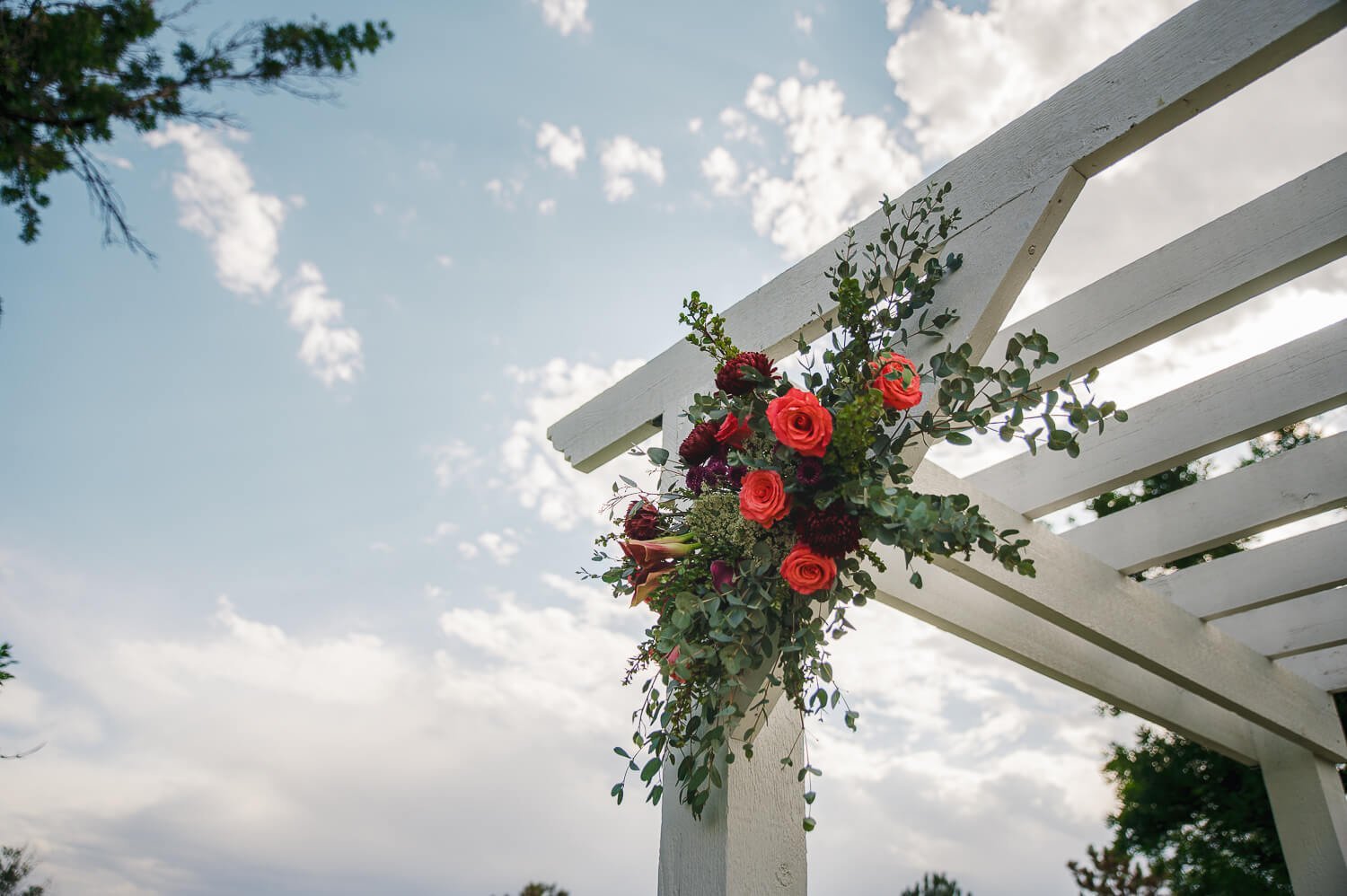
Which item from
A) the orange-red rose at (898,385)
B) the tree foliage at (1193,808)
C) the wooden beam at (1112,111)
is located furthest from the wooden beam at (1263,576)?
the orange-red rose at (898,385)

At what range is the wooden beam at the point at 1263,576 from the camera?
111 inches

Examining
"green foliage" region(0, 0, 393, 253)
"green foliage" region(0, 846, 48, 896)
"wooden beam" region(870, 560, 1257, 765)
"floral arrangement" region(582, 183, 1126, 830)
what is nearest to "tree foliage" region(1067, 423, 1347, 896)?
"wooden beam" region(870, 560, 1257, 765)

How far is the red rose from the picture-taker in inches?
60.9

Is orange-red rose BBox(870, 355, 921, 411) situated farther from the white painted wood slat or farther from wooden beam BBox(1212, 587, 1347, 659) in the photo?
the white painted wood slat

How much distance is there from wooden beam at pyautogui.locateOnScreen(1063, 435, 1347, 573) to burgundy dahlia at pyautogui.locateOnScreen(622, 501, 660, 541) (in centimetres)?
196

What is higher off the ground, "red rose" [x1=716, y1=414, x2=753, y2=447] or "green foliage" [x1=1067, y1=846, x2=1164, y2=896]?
"red rose" [x1=716, y1=414, x2=753, y2=447]

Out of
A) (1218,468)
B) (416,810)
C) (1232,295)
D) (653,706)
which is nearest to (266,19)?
(653,706)

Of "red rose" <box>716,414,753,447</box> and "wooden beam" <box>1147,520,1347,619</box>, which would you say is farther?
"wooden beam" <box>1147,520,1347,619</box>

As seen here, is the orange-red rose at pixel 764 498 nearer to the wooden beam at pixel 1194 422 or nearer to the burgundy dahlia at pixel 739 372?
the burgundy dahlia at pixel 739 372

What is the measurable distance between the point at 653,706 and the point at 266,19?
151 cm

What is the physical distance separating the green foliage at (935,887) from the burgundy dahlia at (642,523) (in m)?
2.17

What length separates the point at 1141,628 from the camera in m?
2.71

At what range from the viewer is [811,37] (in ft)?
10.0

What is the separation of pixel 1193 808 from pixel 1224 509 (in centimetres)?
258
